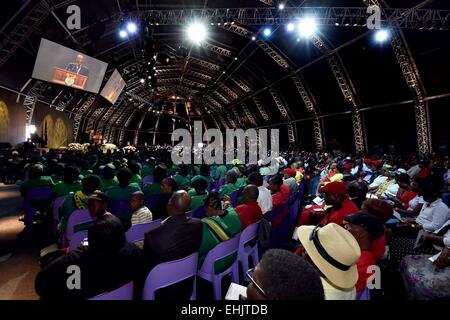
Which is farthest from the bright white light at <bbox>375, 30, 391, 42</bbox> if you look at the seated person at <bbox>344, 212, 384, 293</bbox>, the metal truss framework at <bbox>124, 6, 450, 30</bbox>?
the seated person at <bbox>344, 212, 384, 293</bbox>

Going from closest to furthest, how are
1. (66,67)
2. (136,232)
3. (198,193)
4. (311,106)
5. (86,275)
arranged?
(86,275) → (136,232) → (198,193) → (66,67) → (311,106)

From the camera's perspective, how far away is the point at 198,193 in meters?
4.71

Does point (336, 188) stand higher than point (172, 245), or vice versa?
point (336, 188)

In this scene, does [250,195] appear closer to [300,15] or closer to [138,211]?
[138,211]

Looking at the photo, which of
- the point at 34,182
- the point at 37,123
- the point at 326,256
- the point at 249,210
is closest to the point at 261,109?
the point at 37,123

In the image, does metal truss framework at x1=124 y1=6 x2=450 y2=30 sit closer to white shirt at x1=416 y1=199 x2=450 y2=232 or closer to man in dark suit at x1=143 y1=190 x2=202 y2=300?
white shirt at x1=416 y1=199 x2=450 y2=232

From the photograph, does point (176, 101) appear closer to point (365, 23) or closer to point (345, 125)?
point (345, 125)

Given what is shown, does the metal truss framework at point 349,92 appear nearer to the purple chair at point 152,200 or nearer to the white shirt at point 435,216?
the white shirt at point 435,216

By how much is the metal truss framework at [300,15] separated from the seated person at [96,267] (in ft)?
37.4

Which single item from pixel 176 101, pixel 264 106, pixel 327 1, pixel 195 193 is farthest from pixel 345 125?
pixel 176 101

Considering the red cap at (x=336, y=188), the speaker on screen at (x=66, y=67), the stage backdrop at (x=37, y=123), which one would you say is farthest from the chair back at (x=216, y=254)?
the stage backdrop at (x=37, y=123)

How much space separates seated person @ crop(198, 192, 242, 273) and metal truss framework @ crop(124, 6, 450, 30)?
33.8 ft

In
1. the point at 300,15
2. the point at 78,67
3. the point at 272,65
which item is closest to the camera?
the point at 300,15

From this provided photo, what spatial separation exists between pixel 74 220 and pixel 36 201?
8.48 ft
